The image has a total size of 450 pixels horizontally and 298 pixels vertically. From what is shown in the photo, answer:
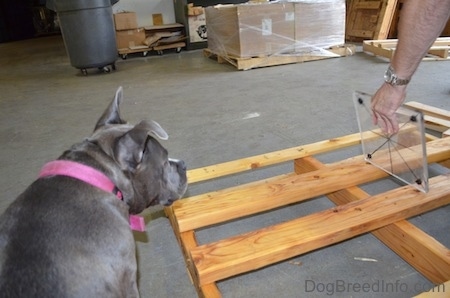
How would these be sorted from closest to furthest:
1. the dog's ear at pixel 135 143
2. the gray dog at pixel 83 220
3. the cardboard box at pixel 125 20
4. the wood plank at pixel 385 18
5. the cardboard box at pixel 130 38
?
the gray dog at pixel 83 220 < the dog's ear at pixel 135 143 < the wood plank at pixel 385 18 < the cardboard box at pixel 125 20 < the cardboard box at pixel 130 38

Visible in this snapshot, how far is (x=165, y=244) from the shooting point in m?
1.88

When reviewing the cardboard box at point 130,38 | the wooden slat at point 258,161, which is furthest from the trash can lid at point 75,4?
the wooden slat at point 258,161

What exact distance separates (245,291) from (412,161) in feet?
3.43

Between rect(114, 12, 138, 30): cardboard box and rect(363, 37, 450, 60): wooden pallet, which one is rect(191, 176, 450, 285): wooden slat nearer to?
rect(363, 37, 450, 60): wooden pallet

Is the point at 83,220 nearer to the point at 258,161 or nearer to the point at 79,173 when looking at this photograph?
the point at 79,173

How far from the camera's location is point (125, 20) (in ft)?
22.3

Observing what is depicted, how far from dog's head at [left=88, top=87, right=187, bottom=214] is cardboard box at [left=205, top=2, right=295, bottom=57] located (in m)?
4.10

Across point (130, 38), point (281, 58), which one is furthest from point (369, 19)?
point (130, 38)

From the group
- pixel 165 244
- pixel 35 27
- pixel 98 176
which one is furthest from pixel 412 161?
pixel 35 27

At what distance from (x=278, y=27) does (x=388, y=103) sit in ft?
13.7

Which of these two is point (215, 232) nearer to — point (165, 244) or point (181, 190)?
point (165, 244)

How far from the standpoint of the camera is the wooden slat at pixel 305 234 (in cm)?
135

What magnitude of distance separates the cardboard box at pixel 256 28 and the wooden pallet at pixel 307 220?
11.5ft

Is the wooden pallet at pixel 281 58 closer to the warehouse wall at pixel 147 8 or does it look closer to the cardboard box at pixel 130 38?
the cardboard box at pixel 130 38
